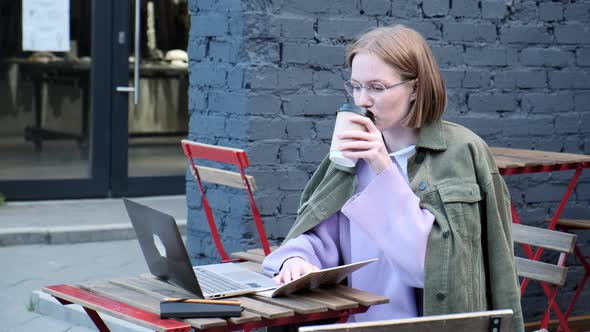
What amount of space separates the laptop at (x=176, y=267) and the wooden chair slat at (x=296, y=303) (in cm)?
6

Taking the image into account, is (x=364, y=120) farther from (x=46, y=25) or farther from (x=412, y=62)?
(x=46, y=25)

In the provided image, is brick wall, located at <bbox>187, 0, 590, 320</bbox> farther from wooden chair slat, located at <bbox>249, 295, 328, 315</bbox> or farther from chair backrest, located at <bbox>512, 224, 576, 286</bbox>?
wooden chair slat, located at <bbox>249, 295, 328, 315</bbox>

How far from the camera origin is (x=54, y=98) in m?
9.09

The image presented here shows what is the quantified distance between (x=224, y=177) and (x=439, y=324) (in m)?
2.49

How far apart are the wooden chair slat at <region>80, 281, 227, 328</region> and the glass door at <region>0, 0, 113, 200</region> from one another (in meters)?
6.41

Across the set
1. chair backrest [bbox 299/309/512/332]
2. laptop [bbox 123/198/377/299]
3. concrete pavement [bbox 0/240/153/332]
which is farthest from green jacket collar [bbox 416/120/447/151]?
concrete pavement [bbox 0/240/153/332]

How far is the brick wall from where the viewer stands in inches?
177

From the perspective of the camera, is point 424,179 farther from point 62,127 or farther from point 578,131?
point 62,127

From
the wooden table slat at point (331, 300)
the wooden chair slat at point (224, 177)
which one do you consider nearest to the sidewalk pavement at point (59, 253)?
the wooden chair slat at point (224, 177)

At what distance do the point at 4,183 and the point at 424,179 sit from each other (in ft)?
22.0

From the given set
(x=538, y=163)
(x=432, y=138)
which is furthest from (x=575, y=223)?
(x=432, y=138)

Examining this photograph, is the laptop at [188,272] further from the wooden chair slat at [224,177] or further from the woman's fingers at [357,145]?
the wooden chair slat at [224,177]

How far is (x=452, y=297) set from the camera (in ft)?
8.34

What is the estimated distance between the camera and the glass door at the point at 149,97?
29.9 ft
